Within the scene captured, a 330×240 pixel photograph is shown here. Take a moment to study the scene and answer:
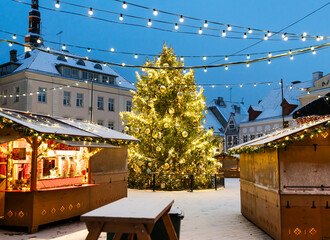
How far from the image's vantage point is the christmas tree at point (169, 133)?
18.5 m

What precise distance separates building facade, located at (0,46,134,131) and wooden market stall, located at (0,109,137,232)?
22.0 m

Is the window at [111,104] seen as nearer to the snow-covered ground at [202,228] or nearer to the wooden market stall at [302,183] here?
the snow-covered ground at [202,228]

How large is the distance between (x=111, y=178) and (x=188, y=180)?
7281 millimetres

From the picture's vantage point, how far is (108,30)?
561 feet

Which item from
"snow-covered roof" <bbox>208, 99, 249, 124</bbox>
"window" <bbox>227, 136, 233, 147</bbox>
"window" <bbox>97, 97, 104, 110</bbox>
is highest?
"snow-covered roof" <bbox>208, 99, 249, 124</bbox>

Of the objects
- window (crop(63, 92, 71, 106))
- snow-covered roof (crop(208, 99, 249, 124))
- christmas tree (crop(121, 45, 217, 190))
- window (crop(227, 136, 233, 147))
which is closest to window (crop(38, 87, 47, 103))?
window (crop(63, 92, 71, 106))

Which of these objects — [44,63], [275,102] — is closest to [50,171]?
[44,63]

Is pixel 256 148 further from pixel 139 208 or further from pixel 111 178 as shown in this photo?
pixel 111 178

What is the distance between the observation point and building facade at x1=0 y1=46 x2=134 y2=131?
33812 mm

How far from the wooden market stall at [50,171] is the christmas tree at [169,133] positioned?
5.57m

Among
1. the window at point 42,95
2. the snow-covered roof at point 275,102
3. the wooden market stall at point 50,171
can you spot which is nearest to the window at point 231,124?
the snow-covered roof at point 275,102

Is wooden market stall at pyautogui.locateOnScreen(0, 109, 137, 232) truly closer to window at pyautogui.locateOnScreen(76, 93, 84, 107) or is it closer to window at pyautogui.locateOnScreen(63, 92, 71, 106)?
window at pyautogui.locateOnScreen(63, 92, 71, 106)

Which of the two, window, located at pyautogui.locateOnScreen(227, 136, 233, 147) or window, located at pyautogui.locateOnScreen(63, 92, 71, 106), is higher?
window, located at pyautogui.locateOnScreen(63, 92, 71, 106)

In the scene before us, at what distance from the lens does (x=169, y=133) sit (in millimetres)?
18594
